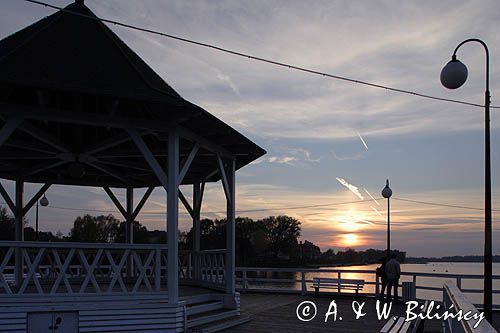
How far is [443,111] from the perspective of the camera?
68.1ft

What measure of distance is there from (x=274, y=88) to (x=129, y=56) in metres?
6.81

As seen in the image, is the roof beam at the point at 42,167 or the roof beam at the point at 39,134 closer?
the roof beam at the point at 39,134

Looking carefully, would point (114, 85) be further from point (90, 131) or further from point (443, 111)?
point (443, 111)

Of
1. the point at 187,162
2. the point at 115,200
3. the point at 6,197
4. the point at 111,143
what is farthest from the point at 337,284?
the point at 6,197

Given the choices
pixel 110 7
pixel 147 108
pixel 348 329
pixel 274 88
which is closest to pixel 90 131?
pixel 110 7

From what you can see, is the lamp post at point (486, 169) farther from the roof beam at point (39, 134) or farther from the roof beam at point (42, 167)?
the roof beam at point (42, 167)

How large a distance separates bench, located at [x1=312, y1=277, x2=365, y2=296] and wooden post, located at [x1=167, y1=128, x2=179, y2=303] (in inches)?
380

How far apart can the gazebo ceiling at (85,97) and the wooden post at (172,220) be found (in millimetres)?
520

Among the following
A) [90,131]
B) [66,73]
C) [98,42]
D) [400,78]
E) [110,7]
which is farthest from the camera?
[400,78]

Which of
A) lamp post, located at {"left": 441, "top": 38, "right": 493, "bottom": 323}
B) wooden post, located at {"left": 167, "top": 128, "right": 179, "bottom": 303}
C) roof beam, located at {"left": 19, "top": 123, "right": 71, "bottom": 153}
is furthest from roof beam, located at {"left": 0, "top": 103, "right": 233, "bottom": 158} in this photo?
lamp post, located at {"left": 441, "top": 38, "right": 493, "bottom": 323}

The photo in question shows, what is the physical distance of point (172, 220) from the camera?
38.1ft

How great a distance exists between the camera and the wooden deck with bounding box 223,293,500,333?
13.0m

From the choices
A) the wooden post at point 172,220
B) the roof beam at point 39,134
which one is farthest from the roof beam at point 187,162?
the roof beam at point 39,134

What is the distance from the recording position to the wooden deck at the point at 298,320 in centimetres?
1297
